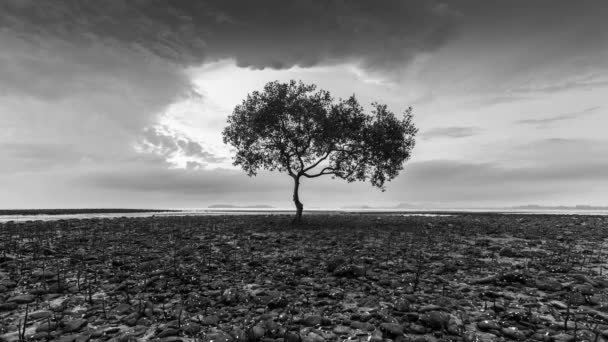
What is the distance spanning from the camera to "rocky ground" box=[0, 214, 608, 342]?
755cm

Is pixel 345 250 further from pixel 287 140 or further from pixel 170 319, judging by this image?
pixel 287 140

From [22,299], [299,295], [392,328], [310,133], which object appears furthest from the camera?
[310,133]

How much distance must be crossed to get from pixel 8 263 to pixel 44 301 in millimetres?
7163

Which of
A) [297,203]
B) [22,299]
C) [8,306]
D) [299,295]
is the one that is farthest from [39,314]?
[297,203]

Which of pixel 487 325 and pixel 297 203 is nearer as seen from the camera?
pixel 487 325

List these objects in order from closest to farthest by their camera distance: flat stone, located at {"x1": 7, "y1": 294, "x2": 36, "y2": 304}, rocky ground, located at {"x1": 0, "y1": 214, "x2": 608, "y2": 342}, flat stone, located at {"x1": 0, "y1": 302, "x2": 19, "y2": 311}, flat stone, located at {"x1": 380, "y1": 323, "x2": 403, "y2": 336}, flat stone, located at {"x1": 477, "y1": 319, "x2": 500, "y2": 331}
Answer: flat stone, located at {"x1": 380, "y1": 323, "x2": 403, "y2": 336}, rocky ground, located at {"x1": 0, "y1": 214, "x2": 608, "y2": 342}, flat stone, located at {"x1": 477, "y1": 319, "x2": 500, "y2": 331}, flat stone, located at {"x1": 0, "y1": 302, "x2": 19, "y2": 311}, flat stone, located at {"x1": 7, "y1": 294, "x2": 36, "y2": 304}

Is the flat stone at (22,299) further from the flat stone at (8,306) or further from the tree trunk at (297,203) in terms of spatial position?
the tree trunk at (297,203)

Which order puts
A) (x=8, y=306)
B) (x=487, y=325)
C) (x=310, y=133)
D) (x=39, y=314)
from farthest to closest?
(x=310, y=133) < (x=8, y=306) < (x=39, y=314) < (x=487, y=325)

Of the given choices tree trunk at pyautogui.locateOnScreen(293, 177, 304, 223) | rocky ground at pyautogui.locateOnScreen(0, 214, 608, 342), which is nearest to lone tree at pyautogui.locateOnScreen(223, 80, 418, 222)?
tree trunk at pyautogui.locateOnScreen(293, 177, 304, 223)

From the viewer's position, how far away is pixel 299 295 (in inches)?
403

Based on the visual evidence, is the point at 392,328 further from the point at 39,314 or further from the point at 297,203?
the point at 297,203

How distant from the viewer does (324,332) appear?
7.61 meters

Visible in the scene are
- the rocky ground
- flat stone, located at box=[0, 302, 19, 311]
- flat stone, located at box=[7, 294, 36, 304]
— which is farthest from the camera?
flat stone, located at box=[7, 294, 36, 304]

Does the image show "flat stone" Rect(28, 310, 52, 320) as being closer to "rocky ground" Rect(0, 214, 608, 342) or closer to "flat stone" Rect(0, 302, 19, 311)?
"rocky ground" Rect(0, 214, 608, 342)
